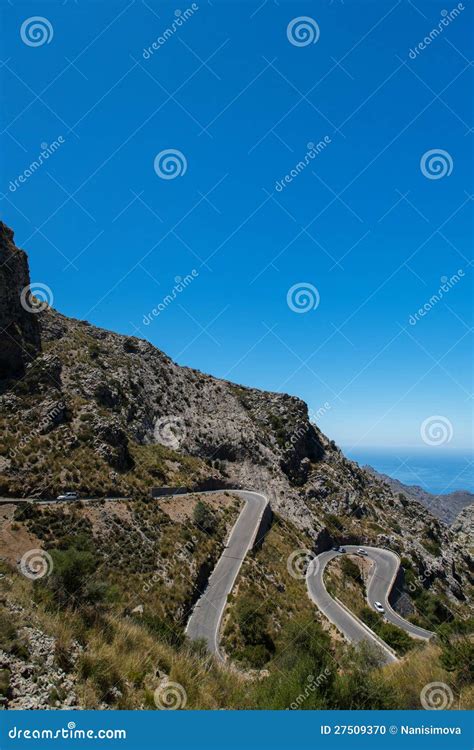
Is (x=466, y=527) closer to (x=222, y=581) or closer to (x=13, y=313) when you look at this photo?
(x=222, y=581)

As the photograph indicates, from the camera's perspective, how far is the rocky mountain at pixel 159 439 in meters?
36.0

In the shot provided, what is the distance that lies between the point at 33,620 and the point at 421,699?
907cm

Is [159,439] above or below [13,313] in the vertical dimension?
below

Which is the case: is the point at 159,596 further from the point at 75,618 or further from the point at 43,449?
the point at 75,618

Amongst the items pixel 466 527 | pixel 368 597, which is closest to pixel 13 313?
pixel 368 597

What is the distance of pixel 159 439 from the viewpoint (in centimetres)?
6162

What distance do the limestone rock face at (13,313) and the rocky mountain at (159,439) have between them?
13cm

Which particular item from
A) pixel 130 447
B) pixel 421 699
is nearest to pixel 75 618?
pixel 421 699

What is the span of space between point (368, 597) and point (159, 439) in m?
34.0

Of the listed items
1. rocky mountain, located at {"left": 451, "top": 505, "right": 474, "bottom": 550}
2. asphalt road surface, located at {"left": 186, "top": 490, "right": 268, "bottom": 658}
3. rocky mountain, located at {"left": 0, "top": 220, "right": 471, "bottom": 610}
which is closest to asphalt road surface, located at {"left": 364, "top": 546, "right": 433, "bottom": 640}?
rocky mountain, located at {"left": 0, "top": 220, "right": 471, "bottom": 610}

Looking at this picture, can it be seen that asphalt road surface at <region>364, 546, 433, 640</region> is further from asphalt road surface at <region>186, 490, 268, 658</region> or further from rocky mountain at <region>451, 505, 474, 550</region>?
rocky mountain at <region>451, 505, 474, 550</region>

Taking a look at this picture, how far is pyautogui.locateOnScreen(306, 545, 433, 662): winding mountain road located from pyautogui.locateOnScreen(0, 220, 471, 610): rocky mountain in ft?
13.7

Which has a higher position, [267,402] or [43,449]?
[267,402]

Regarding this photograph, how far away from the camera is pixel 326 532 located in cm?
5825
